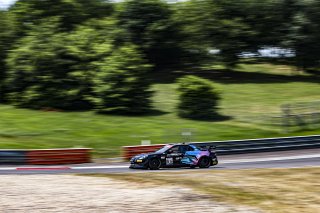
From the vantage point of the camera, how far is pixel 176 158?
20.4 m

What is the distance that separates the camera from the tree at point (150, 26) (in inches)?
2247

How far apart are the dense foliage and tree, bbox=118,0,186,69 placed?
0.11m

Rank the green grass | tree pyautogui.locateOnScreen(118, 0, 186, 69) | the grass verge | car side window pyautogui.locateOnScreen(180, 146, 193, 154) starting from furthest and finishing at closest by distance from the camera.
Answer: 1. tree pyautogui.locateOnScreen(118, 0, 186, 69)
2. the green grass
3. car side window pyautogui.locateOnScreen(180, 146, 193, 154)
4. the grass verge

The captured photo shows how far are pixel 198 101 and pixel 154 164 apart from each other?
64.5 feet

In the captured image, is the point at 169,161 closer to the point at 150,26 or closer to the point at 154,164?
the point at 154,164

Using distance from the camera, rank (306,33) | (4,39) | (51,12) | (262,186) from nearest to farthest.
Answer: (262,186), (4,39), (306,33), (51,12)

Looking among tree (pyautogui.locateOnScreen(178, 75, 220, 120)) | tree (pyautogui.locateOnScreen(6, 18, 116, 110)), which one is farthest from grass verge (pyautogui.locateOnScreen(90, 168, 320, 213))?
tree (pyautogui.locateOnScreen(6, 18, 116, 110))

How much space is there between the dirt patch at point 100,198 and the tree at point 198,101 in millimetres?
25615

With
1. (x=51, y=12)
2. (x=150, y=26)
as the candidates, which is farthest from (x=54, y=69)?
(x=150, y=26)

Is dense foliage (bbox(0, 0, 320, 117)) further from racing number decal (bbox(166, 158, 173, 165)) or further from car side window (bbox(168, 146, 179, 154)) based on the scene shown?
racing number decal (bbox(166, 158, 173, 165))

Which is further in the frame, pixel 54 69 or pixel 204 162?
pixel 54 69

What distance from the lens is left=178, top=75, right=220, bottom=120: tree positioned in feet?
128

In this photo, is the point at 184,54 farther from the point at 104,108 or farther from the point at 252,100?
the point at 104,108

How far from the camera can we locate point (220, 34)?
181ft
